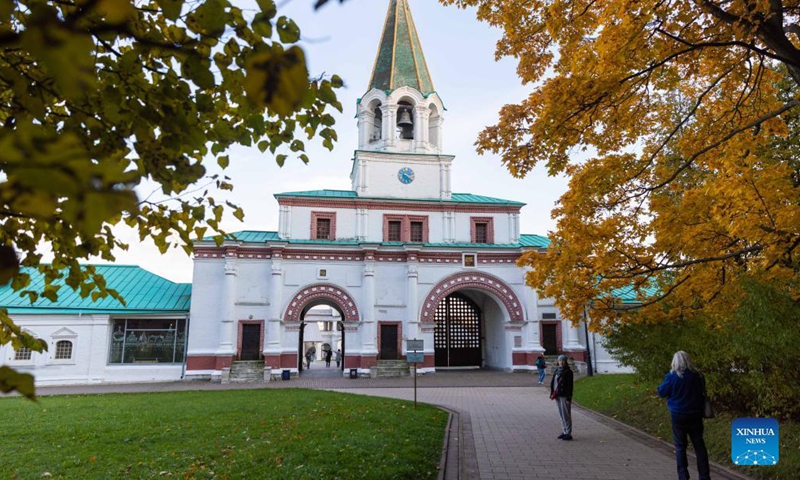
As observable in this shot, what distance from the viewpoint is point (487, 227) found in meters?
26.5

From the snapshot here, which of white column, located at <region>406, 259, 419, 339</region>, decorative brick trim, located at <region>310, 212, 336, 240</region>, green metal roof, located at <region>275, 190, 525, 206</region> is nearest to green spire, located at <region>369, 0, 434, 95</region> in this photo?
green metal roof, located at <region>275, 190, 525, 206</region>

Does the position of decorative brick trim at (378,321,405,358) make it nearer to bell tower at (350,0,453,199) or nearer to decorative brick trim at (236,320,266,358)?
decorative brick trim at (236,320,266,358)

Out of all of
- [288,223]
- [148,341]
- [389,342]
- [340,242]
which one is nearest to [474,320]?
[389,342]

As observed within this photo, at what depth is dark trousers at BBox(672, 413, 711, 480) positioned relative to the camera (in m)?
5.95

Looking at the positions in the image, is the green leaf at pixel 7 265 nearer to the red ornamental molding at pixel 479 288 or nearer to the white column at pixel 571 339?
the red ornamental molding at pixel 479 288

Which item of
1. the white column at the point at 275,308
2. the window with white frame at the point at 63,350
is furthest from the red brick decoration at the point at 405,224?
the window with white frame at the point at 63,350

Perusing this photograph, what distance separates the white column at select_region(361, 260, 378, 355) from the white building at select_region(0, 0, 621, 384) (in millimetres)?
53

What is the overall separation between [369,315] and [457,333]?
6.50m

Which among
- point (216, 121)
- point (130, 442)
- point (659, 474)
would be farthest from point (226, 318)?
point (216, 121)

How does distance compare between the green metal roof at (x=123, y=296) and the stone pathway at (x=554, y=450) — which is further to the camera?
the green metal roof at (x=123, y=296)

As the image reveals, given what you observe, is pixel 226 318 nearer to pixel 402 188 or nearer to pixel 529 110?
pixel 402 188

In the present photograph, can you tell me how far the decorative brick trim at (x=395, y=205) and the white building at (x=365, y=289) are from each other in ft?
0.18

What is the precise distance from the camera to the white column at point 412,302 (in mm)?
23641

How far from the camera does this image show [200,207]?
3.39m
